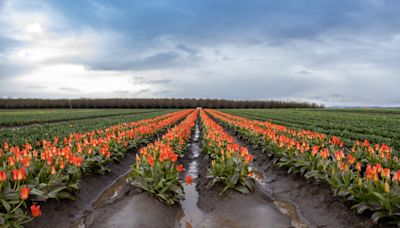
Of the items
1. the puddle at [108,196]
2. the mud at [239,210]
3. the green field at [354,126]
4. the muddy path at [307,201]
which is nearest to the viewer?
the muddy path at [307,201]

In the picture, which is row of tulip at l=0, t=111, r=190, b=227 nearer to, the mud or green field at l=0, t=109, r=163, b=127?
the mud

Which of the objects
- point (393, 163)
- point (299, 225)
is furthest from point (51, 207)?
point (393, 163)

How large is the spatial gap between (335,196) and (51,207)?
5.06 metres

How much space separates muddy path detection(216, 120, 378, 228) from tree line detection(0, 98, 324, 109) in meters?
82.9

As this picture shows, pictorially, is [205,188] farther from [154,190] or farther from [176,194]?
[154,190]

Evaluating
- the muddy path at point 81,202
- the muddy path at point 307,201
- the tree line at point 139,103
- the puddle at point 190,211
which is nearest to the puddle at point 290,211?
the muddy path at point 307,201

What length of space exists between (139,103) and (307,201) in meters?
85.8

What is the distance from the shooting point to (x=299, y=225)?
193 inches

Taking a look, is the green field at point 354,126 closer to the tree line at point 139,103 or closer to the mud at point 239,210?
the mud at point 239,210

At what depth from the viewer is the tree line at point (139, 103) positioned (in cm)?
8344

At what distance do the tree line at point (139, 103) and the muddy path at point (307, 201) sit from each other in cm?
8293

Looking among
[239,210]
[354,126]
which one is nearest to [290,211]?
[239,210]

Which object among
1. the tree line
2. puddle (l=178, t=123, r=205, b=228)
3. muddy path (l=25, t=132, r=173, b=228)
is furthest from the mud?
the tree line

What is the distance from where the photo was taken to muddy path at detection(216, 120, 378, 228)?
182 inches
